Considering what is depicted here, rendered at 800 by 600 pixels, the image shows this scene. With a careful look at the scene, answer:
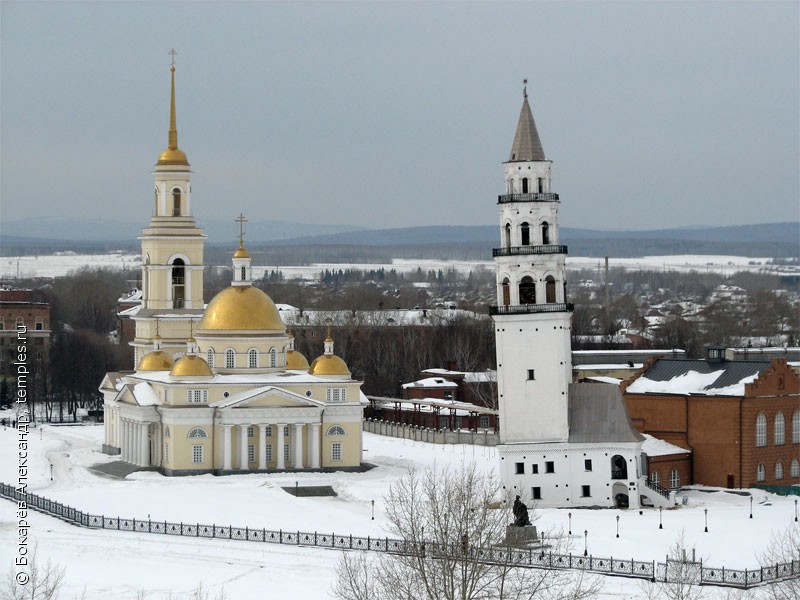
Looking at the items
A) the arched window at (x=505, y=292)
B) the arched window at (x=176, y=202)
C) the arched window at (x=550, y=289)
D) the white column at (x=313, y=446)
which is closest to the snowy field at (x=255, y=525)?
the white column at (x=313, y=446)

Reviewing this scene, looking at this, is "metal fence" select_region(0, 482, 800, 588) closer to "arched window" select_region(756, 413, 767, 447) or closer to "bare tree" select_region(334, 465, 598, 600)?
"bare tree" select_region(334, 465, 598, 600)

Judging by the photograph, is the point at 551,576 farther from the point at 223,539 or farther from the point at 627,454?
the point at 627,454

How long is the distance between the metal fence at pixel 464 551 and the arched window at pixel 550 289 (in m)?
13.3

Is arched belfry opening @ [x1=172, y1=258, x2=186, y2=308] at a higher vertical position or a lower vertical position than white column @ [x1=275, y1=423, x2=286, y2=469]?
higher

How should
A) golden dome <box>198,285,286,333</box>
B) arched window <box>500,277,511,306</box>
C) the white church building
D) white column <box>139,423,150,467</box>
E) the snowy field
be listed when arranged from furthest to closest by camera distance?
golden dome <box>198,285,286,333</box> < white column <box>139,423,150,467</box> < arched window <box>500,277,511,306</box> < the white church building < the snowy field

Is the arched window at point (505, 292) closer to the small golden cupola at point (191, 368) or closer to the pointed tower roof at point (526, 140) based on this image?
the pointed tower roof at point (526, 140)

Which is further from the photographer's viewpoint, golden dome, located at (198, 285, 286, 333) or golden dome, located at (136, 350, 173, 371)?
golden dome, located at (136, 350, 173, 371)

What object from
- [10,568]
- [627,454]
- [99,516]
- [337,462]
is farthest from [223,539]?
[337,462]

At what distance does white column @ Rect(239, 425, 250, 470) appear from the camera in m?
73.4

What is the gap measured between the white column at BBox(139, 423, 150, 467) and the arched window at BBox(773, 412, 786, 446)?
80.0ft

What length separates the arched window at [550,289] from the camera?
6419 cm

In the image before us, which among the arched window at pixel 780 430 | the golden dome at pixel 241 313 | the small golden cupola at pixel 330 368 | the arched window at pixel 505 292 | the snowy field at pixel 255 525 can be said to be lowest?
the snowy field at pixel 255 525

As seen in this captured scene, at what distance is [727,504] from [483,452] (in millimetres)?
19559

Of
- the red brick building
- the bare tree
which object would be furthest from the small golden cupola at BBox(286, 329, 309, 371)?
the bare tree
